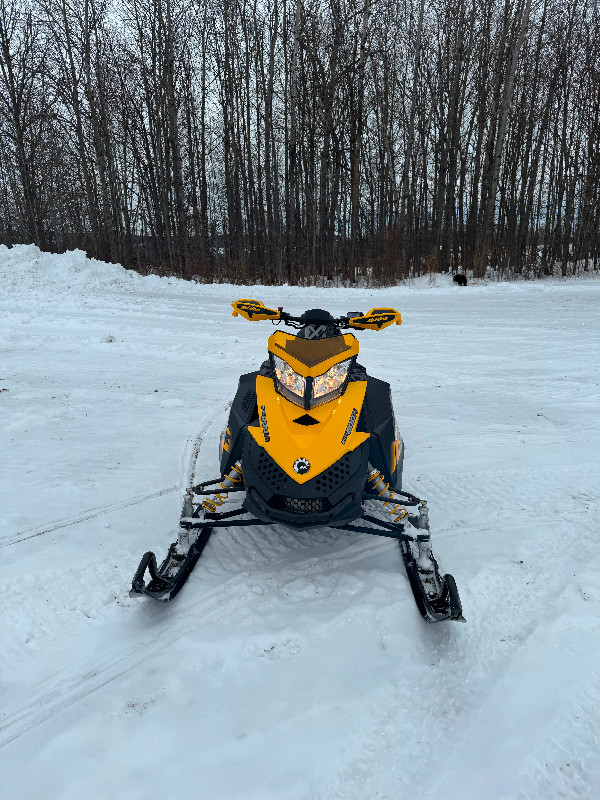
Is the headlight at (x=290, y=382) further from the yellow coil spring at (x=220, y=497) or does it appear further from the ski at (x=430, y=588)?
the ski at (x=430, y=588)

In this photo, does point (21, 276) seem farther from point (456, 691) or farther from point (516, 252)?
point (516, 252)

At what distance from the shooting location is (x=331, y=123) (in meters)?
17.6

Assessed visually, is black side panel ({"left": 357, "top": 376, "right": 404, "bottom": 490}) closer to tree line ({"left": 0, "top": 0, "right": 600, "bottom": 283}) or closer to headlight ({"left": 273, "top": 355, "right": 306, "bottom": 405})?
headlight ({"left": 273, "top": 355, "right": 306, "bottom": 405})

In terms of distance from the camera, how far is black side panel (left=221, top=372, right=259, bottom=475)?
2875 millimetres

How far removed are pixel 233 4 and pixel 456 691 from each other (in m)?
23.1

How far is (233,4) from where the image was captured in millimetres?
18750

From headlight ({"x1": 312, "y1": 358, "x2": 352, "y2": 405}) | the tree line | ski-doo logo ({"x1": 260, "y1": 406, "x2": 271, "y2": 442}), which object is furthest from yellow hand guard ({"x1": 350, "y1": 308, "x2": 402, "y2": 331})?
the tree line

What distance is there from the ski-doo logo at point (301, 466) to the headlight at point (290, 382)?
0.36 m

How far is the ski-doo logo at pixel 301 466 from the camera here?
2344 mm

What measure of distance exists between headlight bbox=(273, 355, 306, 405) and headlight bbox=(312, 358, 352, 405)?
0.07 metres

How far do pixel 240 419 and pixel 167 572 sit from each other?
90cm

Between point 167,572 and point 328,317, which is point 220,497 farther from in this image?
point 328,317

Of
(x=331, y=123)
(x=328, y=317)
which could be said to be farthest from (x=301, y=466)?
(x=331, y=123)

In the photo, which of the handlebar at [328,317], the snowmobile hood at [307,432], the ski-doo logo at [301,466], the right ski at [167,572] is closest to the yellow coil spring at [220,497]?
the right ski at [167,572]
